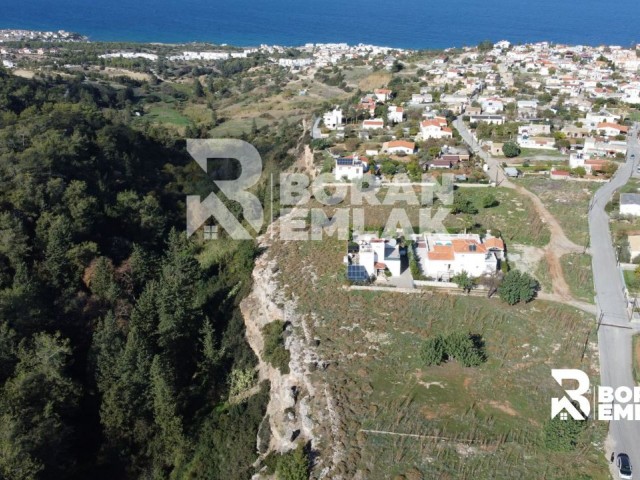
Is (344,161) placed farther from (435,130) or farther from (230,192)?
(435,130)

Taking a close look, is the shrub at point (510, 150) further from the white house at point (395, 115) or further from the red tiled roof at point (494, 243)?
the red tiled roof at point (494, 243)

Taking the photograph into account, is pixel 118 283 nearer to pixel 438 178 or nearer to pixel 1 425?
pixel 1 425

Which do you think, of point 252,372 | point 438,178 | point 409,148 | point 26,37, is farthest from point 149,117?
point 26,37

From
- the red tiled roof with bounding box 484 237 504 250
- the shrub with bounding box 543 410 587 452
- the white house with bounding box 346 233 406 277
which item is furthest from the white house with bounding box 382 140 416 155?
the shrub with bounding box 543 410 587 452

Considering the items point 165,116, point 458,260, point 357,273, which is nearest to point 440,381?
point 357,273

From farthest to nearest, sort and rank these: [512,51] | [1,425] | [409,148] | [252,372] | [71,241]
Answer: [512,51], [409,148], [71,241], [252,372], [1,425]

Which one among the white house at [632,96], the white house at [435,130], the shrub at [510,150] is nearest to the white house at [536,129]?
the shrub at [510,150]
